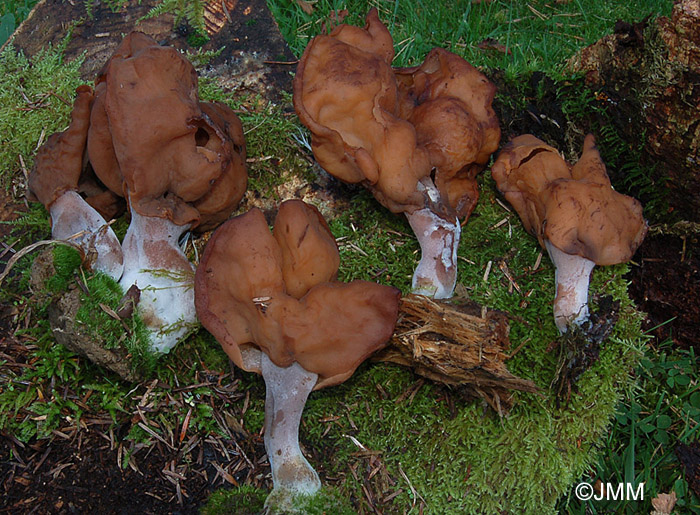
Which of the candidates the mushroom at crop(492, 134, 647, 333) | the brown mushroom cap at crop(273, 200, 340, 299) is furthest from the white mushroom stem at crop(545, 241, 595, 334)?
the brown mushroom cap at crop(273, 200, 340, 299)

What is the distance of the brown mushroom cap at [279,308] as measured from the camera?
8.29 feet

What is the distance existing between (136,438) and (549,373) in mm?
1969

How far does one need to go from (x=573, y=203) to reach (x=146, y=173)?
2074 mm

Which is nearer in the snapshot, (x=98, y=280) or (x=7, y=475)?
(x=7, y=475)

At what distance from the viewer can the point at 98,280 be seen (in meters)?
2.78

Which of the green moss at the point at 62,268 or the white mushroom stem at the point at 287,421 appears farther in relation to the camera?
the green moss at the point at 62,268

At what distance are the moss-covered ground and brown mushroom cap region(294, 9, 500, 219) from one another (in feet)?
1.40

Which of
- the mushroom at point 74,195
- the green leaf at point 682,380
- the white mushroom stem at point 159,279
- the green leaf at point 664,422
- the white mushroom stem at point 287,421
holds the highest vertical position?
the mushroom at point 74,195

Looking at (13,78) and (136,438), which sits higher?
(13,78)

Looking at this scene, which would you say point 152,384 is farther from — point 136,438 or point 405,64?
point 405,64

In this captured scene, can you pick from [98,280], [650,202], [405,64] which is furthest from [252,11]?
[650,202]

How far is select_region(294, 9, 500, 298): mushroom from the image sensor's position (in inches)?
116

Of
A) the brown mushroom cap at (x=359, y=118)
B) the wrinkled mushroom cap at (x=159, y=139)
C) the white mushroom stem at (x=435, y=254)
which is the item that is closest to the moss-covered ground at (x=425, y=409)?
the white mushroom stem at (x=435, y=254)

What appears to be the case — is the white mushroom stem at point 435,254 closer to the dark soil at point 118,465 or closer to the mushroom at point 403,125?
the mushroom at point 403,125
